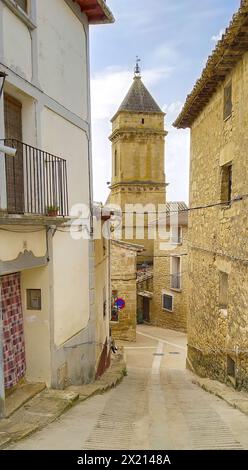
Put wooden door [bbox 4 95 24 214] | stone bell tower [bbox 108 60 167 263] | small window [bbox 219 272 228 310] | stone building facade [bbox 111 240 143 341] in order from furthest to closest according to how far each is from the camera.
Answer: stone bell tower [bbox 108 60 167 263], stone building facade [bbox 111 240 143 341], small window [bbox 219 272 228 310], wooden door [bbox 4 95 24 214]

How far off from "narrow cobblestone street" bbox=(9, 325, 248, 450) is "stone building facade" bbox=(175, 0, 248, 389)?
55.0 inches

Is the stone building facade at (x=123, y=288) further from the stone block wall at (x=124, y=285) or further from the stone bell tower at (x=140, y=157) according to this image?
the stone bell tower at (x=140, y=157)

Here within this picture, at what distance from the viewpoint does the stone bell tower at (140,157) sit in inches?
1298

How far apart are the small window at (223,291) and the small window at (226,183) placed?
178 cm

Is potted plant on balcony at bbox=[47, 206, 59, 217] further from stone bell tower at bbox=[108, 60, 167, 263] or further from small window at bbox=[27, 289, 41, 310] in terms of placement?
stone bell tower at bbox=[108, 60, 167, 263]

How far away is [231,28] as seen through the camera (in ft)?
24.5

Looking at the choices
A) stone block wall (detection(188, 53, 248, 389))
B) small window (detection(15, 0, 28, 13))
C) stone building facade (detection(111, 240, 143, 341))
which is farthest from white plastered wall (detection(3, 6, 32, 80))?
stone building facade (detection(111, 240, 143, 341))

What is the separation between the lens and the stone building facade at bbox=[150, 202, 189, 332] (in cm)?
2544

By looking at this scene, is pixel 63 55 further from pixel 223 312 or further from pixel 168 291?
pixel 168 291

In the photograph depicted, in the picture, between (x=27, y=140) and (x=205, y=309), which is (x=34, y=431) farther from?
(x=205, y=309)

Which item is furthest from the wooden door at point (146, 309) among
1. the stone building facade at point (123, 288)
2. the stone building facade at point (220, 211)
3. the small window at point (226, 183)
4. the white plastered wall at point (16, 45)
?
the white plastered wall at point (16, 45)

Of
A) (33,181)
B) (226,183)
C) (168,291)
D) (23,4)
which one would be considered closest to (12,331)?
(33,181)

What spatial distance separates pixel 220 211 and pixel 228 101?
2.45 metres

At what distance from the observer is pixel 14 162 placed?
21.6 ft
